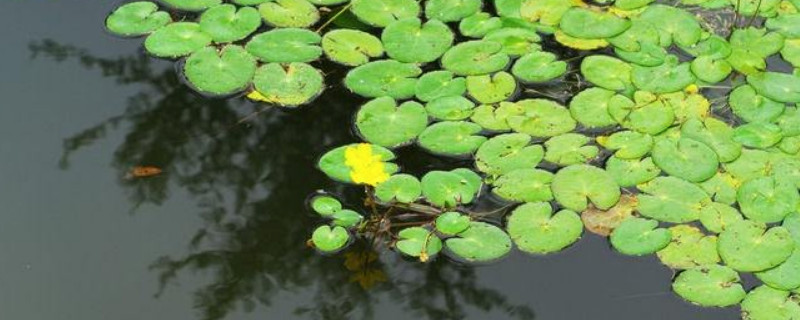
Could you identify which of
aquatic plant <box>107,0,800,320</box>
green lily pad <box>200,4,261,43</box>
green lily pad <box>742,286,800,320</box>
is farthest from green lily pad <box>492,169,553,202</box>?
green lily pad <box>200,4,261,43</box>

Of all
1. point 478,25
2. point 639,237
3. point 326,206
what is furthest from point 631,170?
point 326,206

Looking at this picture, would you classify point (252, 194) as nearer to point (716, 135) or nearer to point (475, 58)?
point (475, 58)

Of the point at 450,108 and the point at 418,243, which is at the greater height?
the point at 450,108

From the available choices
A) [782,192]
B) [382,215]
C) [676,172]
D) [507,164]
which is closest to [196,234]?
[382,215]

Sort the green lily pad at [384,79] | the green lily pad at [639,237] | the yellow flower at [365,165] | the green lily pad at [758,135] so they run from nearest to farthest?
the green lily pad at [639,237], the yellow flower at [365,165], the green lily pad at [758,135], the green lily pad at [384,79]

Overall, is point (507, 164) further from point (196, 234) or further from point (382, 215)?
point (196, 234)

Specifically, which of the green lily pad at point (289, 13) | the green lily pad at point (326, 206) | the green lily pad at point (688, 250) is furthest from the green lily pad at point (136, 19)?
the green lily pad at point (688, 250)

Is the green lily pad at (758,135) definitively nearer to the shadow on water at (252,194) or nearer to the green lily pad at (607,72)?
the green lily pad at (607,72)
